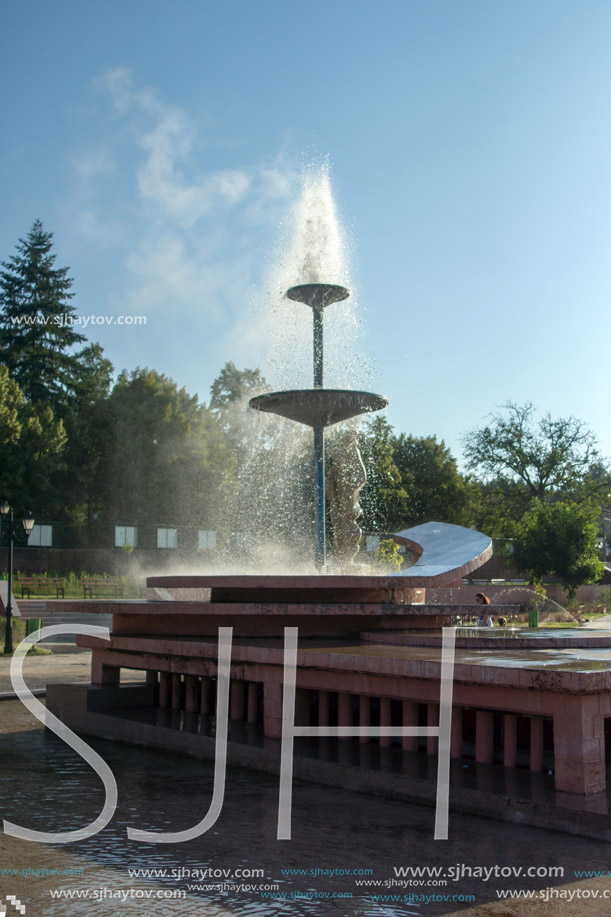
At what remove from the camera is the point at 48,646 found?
20.5 meters

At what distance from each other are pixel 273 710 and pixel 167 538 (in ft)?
115

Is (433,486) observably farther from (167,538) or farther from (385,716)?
(385,716)

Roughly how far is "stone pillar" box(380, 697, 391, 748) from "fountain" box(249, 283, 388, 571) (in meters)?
4.63

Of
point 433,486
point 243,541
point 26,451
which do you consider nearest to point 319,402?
point 243,541

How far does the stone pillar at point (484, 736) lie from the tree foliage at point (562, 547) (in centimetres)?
3059

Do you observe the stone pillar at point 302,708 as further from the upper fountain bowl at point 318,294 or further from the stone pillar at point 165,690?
the upper fountain bowl at point 318,294

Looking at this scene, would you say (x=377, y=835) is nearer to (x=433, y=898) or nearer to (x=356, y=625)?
(x=433, y=898)

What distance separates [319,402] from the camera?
463 inches

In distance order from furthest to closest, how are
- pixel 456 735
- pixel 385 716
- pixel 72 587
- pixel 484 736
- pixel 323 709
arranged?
pixel 72 587 < pixel 323 709 < pixel 385 716 < pixel 456 735 < pixel 484 736

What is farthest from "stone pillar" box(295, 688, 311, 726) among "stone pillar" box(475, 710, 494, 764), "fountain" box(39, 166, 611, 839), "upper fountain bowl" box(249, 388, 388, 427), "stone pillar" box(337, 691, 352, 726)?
"upper fountain bowl" box(249, 388, 388, 427)

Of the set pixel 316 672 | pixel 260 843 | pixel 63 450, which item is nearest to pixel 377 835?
pixel 260 843

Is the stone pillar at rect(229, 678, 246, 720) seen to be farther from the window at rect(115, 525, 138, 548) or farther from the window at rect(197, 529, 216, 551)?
the window at rect(197, 529, 216, 551)

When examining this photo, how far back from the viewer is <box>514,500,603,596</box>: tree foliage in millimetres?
35594

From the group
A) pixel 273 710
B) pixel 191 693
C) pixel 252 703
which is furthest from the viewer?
pixel 191 693
